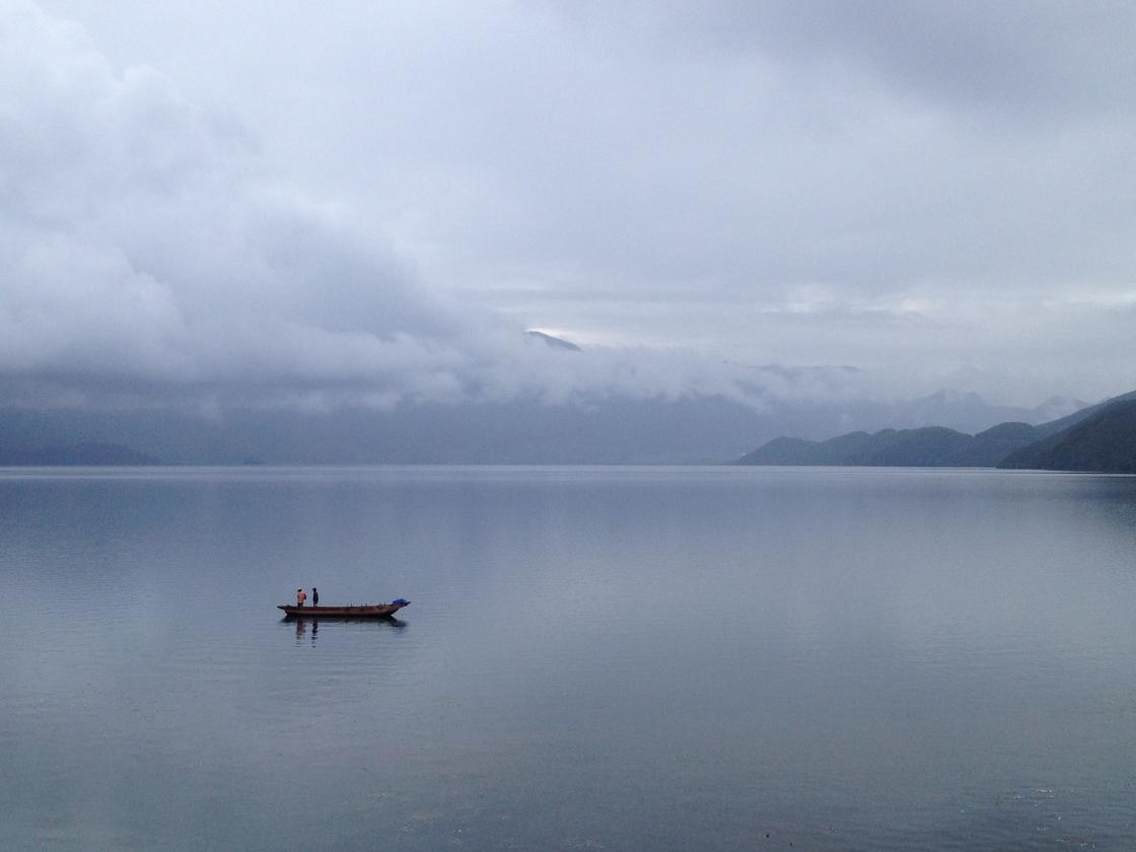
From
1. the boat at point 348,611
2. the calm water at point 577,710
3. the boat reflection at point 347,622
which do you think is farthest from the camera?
the boat at point 348,611

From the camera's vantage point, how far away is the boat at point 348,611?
76.2m

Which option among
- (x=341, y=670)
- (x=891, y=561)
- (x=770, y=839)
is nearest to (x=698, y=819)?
(x=770, y=839)

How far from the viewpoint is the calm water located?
3488 cm

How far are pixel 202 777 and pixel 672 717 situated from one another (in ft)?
70.7

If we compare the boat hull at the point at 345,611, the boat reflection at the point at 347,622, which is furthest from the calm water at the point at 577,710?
the boat hull at the point at 345,611

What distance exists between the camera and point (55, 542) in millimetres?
133500

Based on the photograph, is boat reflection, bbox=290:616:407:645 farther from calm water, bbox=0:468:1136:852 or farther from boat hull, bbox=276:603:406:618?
calm water, bbox=0:468:1136:852

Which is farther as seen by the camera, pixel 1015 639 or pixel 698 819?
pixel 1015 639

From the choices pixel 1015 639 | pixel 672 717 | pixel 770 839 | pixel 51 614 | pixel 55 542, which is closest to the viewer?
pixel 770 839

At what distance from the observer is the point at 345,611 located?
77438 mm

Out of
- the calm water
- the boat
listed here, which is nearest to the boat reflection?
the boat

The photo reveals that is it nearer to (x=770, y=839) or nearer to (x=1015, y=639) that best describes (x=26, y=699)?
(x=770, y=839)

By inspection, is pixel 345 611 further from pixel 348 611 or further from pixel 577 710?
pixel 577 710

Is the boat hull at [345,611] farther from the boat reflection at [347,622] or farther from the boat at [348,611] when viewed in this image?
the boat reflection at [347,622]
